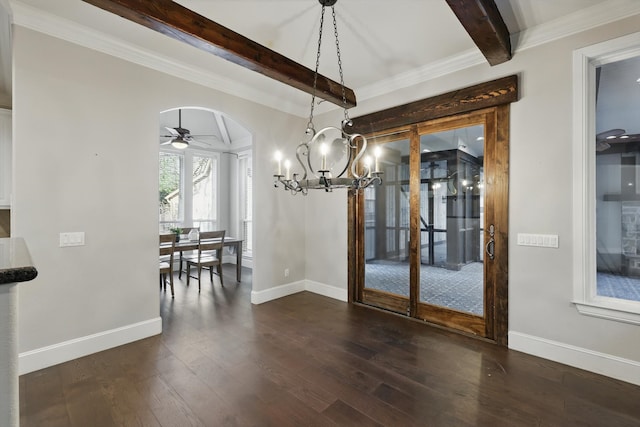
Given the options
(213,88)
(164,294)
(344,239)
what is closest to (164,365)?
(164,294)

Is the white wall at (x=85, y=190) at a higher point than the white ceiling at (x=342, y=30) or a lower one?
lower

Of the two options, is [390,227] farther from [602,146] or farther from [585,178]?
[602,146]

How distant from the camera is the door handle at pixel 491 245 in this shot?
306 cm

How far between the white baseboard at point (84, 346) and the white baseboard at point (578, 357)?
3.83 m

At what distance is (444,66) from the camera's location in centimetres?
335

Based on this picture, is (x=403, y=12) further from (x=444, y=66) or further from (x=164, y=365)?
(x=164, y=365)

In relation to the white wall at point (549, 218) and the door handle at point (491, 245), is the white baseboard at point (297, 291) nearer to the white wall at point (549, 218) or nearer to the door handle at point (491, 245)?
the door handle at point (491, 245)

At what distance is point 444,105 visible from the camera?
3.36 metres

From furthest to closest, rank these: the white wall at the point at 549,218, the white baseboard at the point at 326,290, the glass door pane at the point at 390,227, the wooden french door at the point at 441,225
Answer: the white baseboard at the point at 326,290 < the glass door pane at the point at 390,227 < the wooden french door at the point at 441,225 < the white wall at the point at 549,218

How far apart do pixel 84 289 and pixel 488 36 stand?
437 cm

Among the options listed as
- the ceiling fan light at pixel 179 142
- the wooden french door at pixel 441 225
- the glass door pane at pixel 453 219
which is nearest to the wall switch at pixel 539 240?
the wooden french door at pixel 441 225

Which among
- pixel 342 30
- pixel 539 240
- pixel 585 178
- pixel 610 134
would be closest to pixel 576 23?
pixel 610 134

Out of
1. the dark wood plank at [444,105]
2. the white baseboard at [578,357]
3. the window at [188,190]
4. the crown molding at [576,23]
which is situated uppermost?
the crown molding at [576,23]

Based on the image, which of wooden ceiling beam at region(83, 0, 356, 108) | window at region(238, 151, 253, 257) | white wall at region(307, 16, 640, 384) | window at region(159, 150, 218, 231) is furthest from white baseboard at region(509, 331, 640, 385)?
window at region(159, 150, 218, 231)
